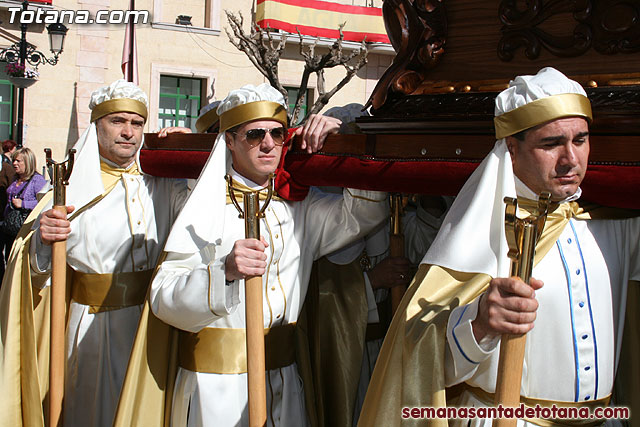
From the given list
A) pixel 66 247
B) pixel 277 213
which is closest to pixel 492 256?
pixel 277 213

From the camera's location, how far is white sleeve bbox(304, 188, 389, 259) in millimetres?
2990

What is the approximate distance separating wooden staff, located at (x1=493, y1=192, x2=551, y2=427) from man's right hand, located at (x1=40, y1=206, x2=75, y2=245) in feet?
7.75

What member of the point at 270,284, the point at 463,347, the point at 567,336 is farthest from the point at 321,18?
the point at 463,347

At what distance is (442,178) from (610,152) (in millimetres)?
587

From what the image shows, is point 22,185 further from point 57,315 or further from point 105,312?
point 57,315

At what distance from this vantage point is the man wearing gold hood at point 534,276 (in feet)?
6.61

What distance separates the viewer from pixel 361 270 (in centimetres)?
350

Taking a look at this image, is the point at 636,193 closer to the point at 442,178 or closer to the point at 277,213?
the point at 442,178

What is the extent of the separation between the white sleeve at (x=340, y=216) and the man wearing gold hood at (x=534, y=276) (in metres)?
0.83

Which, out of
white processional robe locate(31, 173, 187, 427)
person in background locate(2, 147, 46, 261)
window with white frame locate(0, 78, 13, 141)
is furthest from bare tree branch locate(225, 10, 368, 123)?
white processional robe locate(31, 173, 187, 427)

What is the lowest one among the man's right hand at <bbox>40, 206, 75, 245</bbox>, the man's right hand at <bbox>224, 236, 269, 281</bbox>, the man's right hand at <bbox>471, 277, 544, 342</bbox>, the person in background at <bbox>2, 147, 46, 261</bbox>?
the man's right hand at <bbox>471, 277, 544, 342</bbox>

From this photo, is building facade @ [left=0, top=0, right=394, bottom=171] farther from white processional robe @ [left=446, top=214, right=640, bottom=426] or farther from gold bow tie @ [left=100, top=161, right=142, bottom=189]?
white processional robe @ [left=446, top=214, right=640, bottom=426]

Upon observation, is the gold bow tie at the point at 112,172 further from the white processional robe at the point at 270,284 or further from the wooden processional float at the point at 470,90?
the wooden processional float at the point at 470,90

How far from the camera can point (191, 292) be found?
2656 mm
